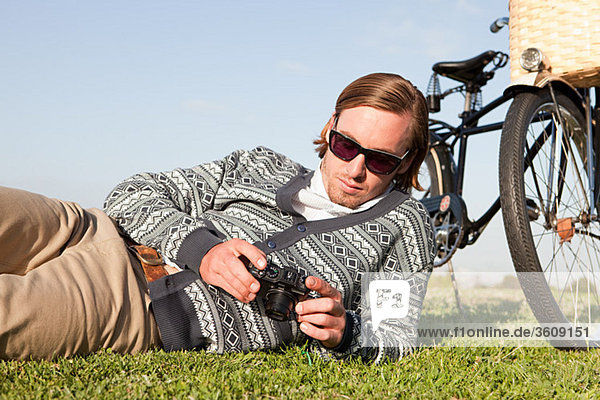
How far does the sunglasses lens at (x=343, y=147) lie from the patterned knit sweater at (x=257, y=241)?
0.67ft

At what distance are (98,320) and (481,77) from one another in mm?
3984

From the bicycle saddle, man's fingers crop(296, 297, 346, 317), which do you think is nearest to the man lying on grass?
man's fingers crop(296, 297, 346, 317)

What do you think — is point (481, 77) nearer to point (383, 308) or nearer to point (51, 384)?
point (383, 308)

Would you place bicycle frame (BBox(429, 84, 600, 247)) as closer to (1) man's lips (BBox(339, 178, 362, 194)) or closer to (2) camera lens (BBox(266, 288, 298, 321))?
(1) man's lips (BBox(339, 178, 362, 194))

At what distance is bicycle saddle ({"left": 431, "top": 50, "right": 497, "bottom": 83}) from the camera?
16.1ft

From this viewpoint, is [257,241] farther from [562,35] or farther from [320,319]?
[562,35]

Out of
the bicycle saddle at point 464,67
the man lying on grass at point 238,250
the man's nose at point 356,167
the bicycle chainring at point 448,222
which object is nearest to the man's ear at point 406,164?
the man lying on grass at point 238,250

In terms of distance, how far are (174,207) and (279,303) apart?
761 millimetres

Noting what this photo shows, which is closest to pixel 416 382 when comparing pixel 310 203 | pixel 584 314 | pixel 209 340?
pixel 209 340

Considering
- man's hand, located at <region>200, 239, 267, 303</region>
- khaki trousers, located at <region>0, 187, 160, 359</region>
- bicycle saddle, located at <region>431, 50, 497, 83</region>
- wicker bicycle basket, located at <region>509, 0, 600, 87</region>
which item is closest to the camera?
khaki trousers, located at <region>0, 187, 160, 359</region>

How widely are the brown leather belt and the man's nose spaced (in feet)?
2.89

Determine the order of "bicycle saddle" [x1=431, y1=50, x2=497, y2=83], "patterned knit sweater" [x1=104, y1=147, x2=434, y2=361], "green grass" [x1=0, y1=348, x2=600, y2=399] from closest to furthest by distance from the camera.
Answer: "green grass" [x1=0, y1=348, x2=600, y2=399], "patterned knit sweater" [x1=104, y1=147, x2=434, y2=361], "bicycle saddle" [x1=431, y1=50, x2=497, y2=83]

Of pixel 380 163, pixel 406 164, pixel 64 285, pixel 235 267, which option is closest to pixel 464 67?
pixel 406 164

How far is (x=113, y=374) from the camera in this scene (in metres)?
1.80
